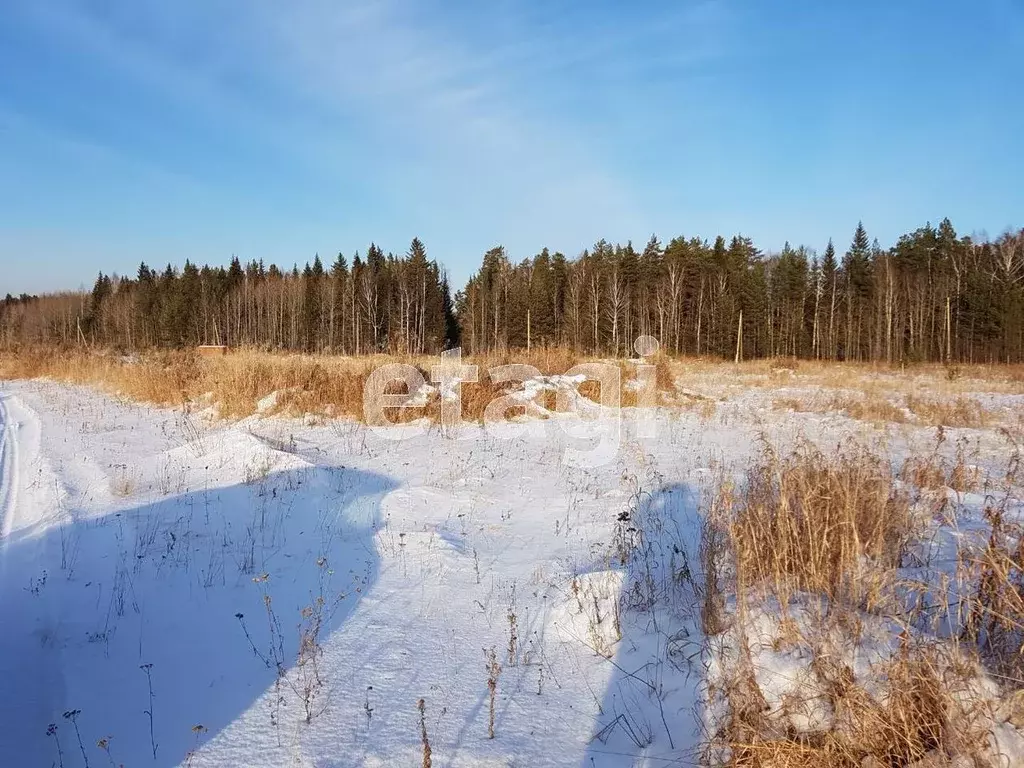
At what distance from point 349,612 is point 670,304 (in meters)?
43.5

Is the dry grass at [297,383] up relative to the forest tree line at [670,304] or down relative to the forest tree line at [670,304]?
down

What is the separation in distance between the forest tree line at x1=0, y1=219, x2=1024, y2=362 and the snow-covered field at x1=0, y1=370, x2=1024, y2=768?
28.6 m

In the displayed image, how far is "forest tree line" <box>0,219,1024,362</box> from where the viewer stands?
38.4 m

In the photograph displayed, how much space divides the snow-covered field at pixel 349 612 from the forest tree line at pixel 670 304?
93.8 feet

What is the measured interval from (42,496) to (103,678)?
14.2 feet

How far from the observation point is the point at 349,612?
3.74 meters

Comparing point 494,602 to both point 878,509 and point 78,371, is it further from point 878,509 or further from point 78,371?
point 78,371

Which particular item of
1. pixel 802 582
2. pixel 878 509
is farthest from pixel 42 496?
pixel 878 509

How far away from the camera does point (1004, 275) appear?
126 ft

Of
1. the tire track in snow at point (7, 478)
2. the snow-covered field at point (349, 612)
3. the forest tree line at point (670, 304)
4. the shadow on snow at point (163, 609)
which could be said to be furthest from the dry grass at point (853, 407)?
the forest tree line at point (670, 304)

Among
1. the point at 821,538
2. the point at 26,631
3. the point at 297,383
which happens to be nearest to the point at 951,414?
the point at 821,538

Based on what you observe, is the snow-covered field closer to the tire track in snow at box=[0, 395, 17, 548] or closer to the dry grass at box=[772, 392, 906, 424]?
the tire track in snow at box=[0, 395, 17, 548]

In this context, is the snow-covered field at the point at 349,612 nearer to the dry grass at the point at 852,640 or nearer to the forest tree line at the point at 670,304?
the dry grass at the point at 852,640

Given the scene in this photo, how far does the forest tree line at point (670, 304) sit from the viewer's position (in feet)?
126
